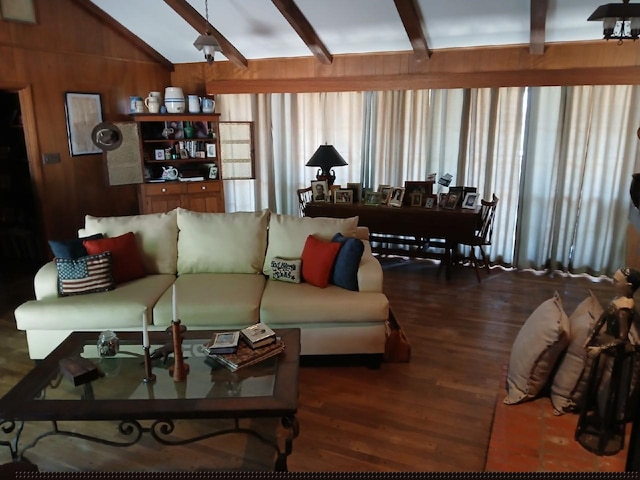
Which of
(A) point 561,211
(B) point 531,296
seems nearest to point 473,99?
(A) point 561,211

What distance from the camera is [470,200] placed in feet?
15.9

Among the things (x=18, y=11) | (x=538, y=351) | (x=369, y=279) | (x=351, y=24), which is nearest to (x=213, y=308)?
(x=369, y=279)

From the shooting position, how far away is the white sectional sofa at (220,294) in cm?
311

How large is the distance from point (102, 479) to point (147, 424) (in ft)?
7.04

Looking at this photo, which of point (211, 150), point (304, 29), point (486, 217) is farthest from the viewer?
point (211, 150)

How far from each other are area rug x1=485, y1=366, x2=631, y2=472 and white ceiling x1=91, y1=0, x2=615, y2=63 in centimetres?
336

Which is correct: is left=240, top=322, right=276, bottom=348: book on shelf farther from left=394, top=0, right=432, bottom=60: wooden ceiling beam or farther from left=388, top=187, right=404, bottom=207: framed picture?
left=394, top=0, right=432, bottom=60: wooden ceiling beam

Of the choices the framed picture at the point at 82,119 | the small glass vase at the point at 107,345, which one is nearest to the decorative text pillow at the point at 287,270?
the small glass vase at the point at 107,345

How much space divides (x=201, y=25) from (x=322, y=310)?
3.58 metres

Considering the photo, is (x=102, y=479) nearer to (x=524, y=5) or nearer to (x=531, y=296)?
(x=531, y=296)

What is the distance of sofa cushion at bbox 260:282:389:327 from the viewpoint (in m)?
3.11

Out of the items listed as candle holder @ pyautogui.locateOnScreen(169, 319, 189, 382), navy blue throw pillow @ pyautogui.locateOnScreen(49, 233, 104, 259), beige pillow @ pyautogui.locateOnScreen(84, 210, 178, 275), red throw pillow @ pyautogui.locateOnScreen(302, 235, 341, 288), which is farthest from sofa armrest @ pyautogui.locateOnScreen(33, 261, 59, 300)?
red throw pillow @ pyautogui.locateOnScreen(302, 235, 341, 288)

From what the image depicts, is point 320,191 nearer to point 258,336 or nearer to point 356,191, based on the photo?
point 356,191

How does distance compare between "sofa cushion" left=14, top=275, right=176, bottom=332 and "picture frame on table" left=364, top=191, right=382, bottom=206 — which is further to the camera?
"picture frame on table" left=364, top=191, right=382, bottom=206
